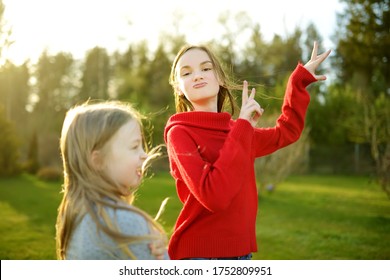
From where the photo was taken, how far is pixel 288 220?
7836 mm

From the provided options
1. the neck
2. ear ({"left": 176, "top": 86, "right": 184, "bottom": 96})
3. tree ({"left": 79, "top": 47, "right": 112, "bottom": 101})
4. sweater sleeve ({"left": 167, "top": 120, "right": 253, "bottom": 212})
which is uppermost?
tree ({"left": 79, "top": 47, "right": 112, "bottom": 101})

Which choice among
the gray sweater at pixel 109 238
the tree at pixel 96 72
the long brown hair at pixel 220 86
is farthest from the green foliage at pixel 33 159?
the gray sweater at pixel 109 238

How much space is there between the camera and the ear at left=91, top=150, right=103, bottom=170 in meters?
1.44

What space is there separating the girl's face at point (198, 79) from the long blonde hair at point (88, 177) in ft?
1.72

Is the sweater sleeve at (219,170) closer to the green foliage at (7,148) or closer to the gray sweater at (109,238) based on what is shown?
the gray sweater at (109,238)

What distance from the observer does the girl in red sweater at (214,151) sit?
1668 millimetres

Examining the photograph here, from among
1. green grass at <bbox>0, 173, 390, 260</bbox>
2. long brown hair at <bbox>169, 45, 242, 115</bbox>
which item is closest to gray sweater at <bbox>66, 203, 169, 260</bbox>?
long brown hair at <bbox>169, 45, 242, 115</bbox>

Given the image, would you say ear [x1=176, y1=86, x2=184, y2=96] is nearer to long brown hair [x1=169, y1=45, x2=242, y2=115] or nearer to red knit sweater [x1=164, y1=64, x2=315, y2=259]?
long brown hair [x1=169, y1=45, x2=242, y2=115]

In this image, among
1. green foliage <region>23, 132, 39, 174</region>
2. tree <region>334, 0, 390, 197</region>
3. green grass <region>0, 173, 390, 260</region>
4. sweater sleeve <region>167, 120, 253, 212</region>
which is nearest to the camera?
sweater sleeve <region>167, 120, 253, 212</region>

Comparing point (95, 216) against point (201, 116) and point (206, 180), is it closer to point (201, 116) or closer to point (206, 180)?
point (206, 180)

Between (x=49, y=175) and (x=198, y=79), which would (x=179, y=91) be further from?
(x=49, y=175)

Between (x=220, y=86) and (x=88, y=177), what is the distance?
3.06ft

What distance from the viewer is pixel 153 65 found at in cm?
2191

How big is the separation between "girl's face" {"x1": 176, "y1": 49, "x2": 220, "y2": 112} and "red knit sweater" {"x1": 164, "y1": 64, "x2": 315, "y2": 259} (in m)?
0.11
